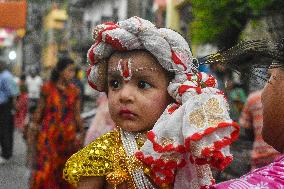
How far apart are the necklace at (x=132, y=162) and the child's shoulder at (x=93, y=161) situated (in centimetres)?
5

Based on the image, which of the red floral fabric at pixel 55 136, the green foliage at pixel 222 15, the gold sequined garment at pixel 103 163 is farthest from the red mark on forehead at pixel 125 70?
the green foliage at pixel 222 15

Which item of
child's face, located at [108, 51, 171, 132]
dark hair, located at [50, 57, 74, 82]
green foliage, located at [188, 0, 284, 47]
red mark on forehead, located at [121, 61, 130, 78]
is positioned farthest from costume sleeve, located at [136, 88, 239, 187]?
green foliage, located at [188, 0, 284, 47]

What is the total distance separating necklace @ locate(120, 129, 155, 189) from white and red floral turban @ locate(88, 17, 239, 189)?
0.21 feet

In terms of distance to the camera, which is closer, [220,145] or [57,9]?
[220,145]

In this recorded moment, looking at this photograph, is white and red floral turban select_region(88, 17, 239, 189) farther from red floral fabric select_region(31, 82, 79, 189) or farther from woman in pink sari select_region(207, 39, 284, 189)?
red floral fabric select_region(31, 82, 79, 189)

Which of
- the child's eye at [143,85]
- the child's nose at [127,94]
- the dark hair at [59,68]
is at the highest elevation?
the child's eye at [143,85]

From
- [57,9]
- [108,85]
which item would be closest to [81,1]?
[57,9]

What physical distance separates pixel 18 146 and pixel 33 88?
3.32m

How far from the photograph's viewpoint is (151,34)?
2.47 metres

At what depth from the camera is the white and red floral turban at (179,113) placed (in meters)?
2.12

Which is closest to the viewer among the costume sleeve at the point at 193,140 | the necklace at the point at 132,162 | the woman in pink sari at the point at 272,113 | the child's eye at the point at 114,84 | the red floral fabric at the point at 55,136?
the woman in pink sari at the point at 272,113

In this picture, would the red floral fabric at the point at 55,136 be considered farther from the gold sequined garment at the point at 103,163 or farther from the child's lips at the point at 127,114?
the child's lips at the point at 127,114

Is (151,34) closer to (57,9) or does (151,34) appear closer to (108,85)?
(108,85)

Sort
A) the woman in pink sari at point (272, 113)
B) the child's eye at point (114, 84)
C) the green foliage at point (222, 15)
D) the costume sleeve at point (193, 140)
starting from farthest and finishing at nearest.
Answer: the green foliage at point (222, 15) → the child's eye at point (114, 84) → the costume sleeve at point (193, 140) → the woman in pink sari at point (272, 113)
